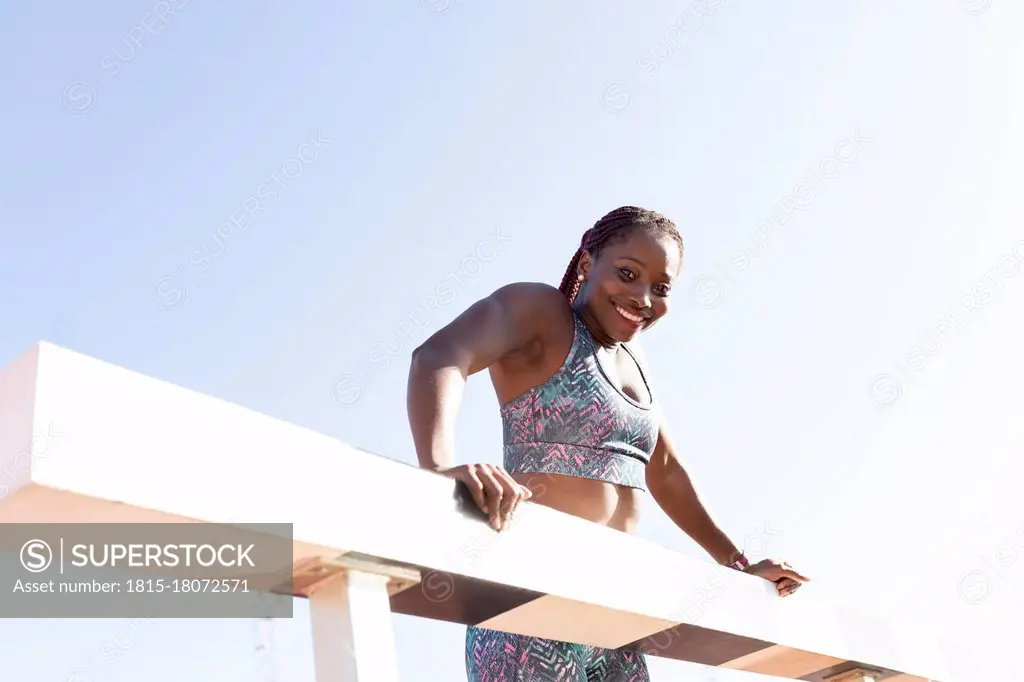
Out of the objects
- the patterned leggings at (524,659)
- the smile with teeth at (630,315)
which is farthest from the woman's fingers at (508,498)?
the smile with teeth at (630,315)

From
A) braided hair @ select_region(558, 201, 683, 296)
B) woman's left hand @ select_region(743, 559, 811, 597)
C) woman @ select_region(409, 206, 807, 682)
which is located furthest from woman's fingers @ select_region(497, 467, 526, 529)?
braided hair @ select_region(558, 201, 683, 296)

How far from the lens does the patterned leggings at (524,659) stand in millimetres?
2086

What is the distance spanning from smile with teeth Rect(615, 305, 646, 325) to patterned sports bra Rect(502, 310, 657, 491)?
0.10 m

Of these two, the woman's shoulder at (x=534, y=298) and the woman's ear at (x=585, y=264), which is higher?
the woman's ear at (x=585, y=264)

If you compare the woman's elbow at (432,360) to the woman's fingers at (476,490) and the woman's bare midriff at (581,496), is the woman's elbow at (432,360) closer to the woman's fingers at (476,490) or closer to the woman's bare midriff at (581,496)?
the woman's bare midriff at (581,496)

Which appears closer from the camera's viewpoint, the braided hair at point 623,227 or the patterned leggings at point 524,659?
the patterned leggings at point 524,659

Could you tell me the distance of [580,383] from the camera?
8.07ft

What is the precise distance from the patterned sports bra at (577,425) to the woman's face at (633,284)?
83mm

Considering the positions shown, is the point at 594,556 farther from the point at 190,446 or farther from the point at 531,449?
the point at 531,449

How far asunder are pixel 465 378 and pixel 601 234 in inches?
33.2

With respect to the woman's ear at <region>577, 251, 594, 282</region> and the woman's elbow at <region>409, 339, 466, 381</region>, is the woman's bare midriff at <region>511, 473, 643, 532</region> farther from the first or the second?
the woman's ear at <region>577, 251, 594, 282</region>

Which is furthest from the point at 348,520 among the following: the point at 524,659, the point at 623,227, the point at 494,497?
the point at 623,227

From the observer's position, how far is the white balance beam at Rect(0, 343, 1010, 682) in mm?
917

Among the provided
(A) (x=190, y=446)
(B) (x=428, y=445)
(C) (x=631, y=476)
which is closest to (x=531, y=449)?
(C) (x=631, y=476)
